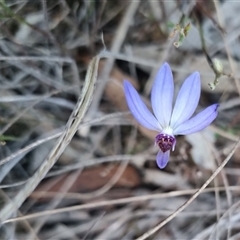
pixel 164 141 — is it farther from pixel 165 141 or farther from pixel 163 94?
pixel 163 94

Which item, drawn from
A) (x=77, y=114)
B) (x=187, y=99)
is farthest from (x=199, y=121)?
(x=77, y=114)

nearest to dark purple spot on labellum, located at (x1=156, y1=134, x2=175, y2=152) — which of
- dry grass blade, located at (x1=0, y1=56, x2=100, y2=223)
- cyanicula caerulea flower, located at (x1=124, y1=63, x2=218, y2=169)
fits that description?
cyanicula caerulea flower, located at (x1=124, y1=63, x2=218, y2=169)

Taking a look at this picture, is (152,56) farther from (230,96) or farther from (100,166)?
(100,166)

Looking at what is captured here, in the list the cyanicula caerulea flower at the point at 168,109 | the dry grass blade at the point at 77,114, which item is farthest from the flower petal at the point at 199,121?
the dry grass blade at the point at 77,114

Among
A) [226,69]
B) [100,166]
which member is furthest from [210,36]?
[100,166]

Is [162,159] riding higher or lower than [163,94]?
lower
